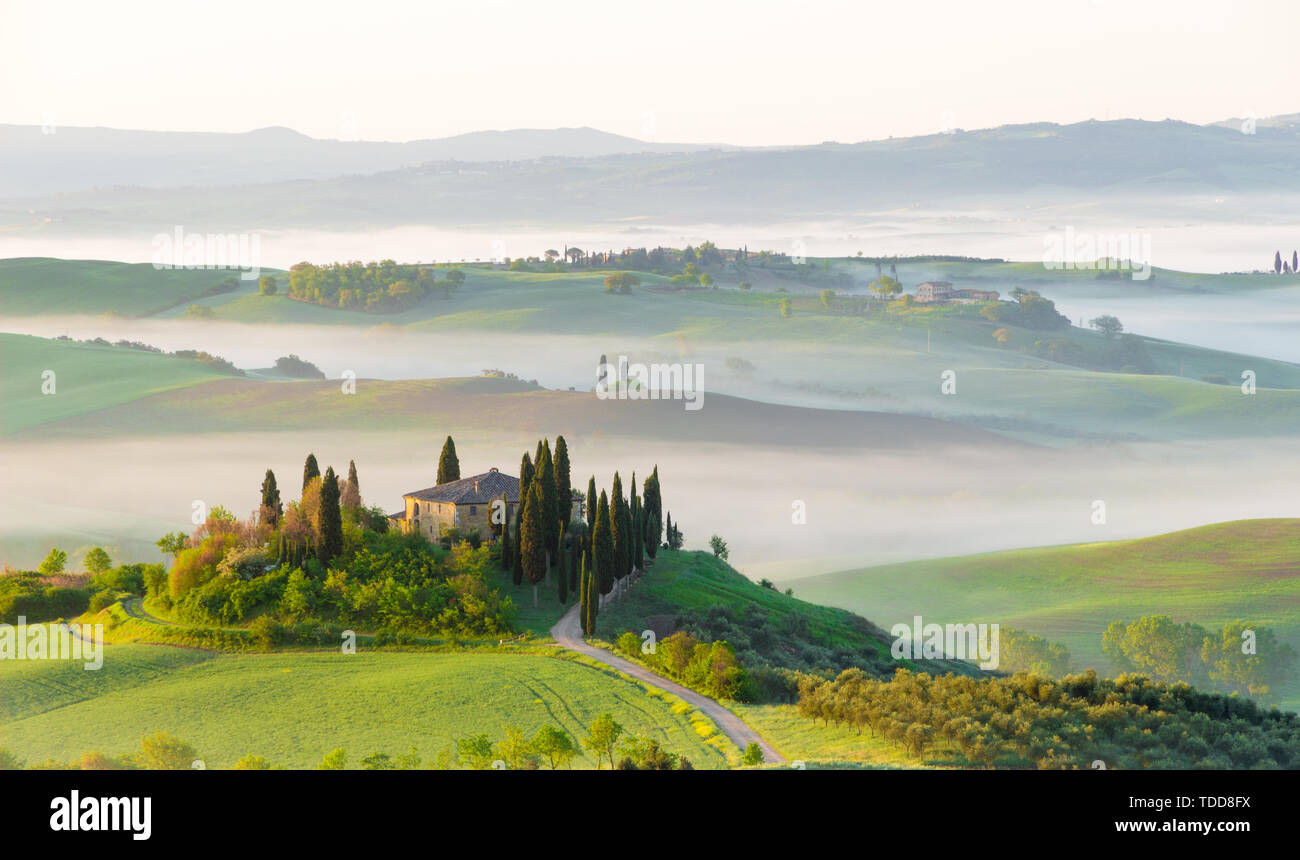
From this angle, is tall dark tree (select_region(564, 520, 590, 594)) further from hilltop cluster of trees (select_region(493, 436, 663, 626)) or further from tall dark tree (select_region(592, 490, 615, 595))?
tall dark tree (select_region(592, 490, 615, 595))

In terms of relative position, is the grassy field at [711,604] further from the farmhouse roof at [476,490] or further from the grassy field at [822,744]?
the grassy field at [822,744]

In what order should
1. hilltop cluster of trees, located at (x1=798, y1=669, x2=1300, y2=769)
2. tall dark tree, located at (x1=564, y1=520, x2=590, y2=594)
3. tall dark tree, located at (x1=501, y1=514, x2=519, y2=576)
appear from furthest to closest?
tall dark tree, located at (x1=501, y1=514, x2=519, y2=576) → tall dark tree, located at (x1=564, y1=520, x2=590, y2=594) → hilltop cluster of trees, located at (x1=798, y1=669, x2=1300, y2=769)

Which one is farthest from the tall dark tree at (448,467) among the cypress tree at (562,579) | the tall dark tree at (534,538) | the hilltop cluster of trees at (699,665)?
the hilltop cluster of trees at (699,665)

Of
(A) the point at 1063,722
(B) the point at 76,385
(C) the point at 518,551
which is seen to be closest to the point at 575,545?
(C) the point at 518,551

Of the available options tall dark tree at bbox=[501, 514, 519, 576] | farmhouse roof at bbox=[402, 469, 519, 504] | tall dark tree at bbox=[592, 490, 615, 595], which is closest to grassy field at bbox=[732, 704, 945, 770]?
tall dark tree at bbox=[592, 490, 615, 595]

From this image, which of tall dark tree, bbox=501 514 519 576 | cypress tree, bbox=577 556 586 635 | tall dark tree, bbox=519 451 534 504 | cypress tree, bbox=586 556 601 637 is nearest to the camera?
cypress tree, bbox=586 556 601 637

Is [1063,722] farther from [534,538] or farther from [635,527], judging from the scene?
[635,527]
